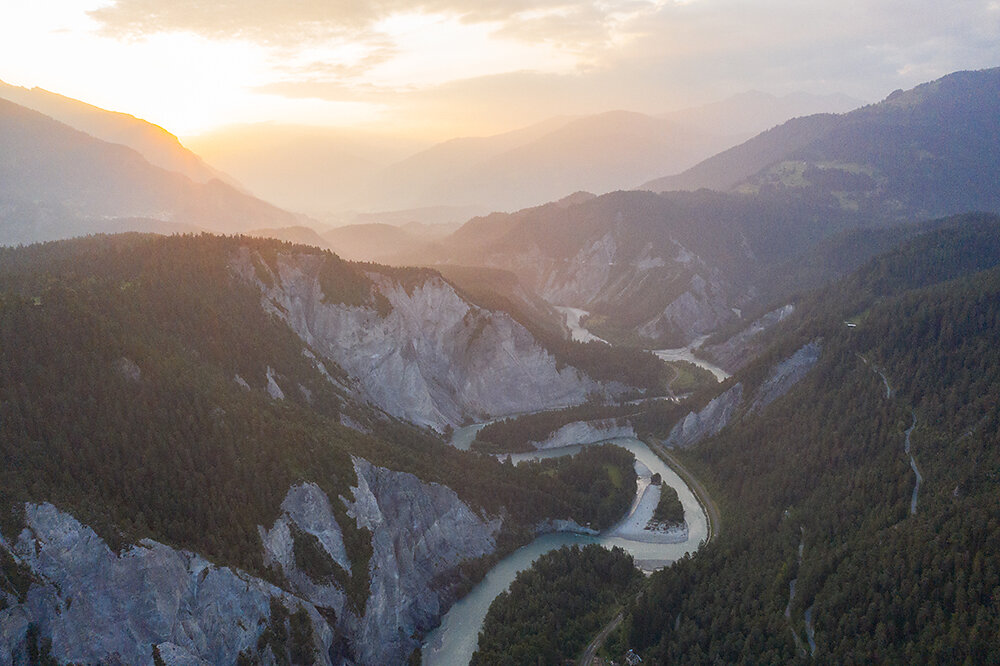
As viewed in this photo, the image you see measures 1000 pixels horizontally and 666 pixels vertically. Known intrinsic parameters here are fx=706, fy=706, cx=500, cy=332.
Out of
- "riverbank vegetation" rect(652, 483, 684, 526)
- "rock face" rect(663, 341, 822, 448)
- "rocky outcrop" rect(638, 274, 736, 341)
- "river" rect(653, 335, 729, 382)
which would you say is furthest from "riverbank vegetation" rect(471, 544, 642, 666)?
"rocky outcrop" rect(638, 274, 736, 341)

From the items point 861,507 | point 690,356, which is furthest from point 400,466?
point 690,356

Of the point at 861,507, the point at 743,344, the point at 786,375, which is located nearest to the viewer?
the point at 861,507

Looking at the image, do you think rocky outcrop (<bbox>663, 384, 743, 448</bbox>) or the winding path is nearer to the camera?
the winding path

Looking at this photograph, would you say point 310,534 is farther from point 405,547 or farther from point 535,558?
point 535,558

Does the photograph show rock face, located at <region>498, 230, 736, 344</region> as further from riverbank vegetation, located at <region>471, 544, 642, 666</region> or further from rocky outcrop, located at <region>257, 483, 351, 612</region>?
rocky outcrop, located at <region>257, 483, 351, 612</region>

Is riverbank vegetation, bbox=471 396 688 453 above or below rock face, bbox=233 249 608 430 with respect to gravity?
below
